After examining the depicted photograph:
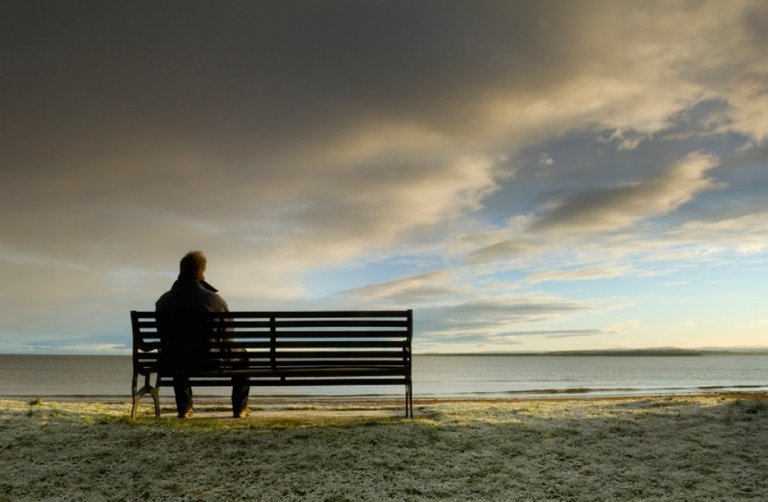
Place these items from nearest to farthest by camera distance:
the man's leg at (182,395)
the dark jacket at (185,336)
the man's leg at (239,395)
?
the dark jacket at (185,336) < the man's leg at (239,395) < the man's leg at (182,395)

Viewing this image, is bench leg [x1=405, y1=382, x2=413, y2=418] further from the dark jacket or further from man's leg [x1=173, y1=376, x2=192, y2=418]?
man's leg [x1=173, y1=376, x2=192, y2=418]

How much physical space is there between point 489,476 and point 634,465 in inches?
71.9

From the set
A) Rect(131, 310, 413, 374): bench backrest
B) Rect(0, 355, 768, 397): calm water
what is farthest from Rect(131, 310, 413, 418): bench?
Rect(0, 355, 768, 397): calm water

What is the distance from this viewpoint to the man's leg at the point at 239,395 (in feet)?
29.1

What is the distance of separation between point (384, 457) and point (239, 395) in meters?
2.96

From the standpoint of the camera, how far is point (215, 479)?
251 inches

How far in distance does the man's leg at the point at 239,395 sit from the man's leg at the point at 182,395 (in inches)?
29.2

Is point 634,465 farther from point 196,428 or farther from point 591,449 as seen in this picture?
point 196,428

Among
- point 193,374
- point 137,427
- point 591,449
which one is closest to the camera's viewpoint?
point 591,449

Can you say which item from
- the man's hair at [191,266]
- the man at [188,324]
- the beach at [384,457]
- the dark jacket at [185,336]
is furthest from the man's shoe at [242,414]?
the man's hair at [191,266]

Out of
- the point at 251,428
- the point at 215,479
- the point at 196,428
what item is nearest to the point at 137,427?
the point at 196,428

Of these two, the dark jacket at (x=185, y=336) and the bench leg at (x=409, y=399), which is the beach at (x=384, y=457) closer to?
the bench leg at (x=409, y=399)

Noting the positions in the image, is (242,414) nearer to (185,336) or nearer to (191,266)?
(185,336)

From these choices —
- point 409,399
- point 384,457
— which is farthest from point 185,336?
point 384,457
